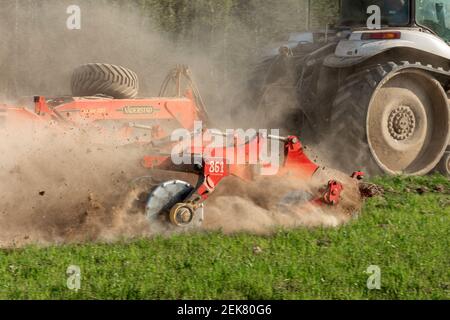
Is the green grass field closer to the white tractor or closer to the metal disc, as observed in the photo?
the metal disc

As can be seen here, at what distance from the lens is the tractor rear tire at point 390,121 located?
8.41 m

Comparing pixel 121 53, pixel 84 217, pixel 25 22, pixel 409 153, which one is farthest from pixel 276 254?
pixel 25 22

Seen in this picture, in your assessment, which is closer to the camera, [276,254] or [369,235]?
[276,254]

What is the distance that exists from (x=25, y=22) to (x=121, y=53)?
2.02m

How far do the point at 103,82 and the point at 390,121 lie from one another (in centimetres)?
312

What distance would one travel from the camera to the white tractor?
27.7 ft

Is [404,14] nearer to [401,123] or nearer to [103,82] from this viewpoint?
[401,123]

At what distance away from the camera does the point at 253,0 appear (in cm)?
1677

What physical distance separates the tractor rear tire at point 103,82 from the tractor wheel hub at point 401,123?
2.85 meters

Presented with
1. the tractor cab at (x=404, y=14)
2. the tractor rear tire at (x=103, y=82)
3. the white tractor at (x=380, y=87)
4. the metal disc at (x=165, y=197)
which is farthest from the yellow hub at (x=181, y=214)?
the tractor cab at (x=404, y=14)

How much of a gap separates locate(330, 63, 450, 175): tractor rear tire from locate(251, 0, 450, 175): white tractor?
0.01 meters
